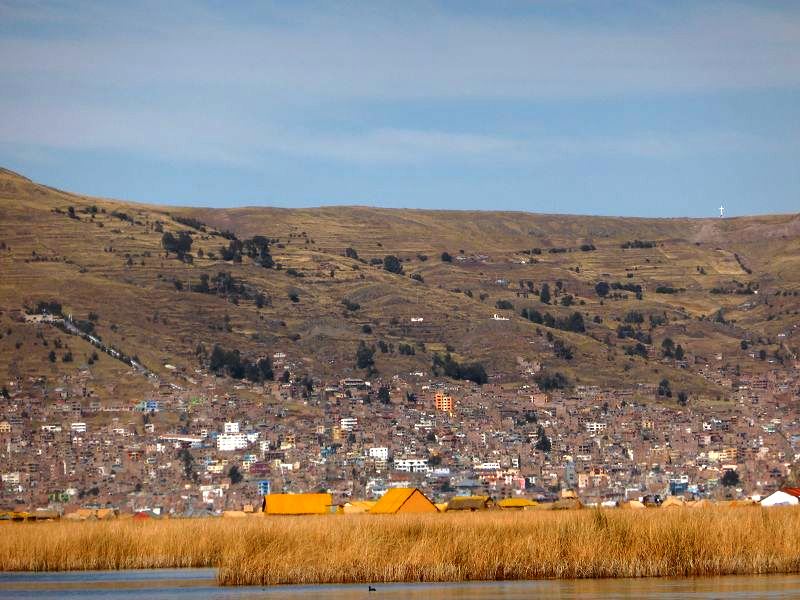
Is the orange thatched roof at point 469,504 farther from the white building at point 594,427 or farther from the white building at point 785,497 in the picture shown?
the white building at point 594,427

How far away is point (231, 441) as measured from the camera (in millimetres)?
163375

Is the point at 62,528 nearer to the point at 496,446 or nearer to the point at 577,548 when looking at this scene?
the point at 577,548

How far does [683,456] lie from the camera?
549 feet

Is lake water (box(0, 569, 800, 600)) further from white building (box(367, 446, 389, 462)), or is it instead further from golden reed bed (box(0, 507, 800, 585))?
white building (box(367, 446, 389, 462))

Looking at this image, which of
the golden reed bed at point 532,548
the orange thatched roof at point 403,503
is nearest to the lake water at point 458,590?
the golden reed bed at point 532,548

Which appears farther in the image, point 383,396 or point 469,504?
point 383,396

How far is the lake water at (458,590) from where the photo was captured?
147ft

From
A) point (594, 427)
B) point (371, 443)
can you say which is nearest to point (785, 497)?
point (371, 443)

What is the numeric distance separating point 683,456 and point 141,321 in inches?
2603

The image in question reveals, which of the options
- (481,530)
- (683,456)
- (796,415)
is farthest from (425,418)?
(481,530)

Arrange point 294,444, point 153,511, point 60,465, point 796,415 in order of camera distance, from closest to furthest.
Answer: point 153,511, point 60,465, point 294,444, point 796,415

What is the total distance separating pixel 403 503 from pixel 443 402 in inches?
3858

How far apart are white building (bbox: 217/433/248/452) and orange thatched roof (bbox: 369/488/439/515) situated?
2654 inches

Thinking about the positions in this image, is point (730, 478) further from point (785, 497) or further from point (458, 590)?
point (458, 590)
